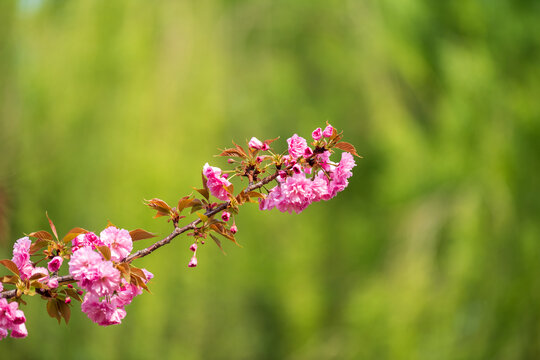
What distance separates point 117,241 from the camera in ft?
2.91

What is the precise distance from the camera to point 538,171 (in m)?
4.57

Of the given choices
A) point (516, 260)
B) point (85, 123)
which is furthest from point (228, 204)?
point (516, 260)

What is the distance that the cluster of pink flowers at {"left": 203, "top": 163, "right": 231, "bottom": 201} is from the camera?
0.92 m

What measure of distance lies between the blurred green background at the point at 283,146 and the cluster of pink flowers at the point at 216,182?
2.08 m

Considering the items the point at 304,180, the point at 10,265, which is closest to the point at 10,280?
the point at 10,265

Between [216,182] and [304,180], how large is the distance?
121 millimetres

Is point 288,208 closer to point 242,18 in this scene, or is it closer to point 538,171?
point 538,171

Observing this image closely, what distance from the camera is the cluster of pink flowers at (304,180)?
899 mm

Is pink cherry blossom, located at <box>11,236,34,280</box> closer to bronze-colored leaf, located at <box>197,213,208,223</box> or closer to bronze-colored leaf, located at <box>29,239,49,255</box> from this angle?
bronze-colored leaf, located at <box>29,239,49,255</box>

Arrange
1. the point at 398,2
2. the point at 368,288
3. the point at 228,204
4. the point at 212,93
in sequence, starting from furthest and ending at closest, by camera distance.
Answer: the point at 398,2 → the point at 368,288 → the point at 212,93 → the point at 228,204

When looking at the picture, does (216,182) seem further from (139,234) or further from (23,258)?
(23,258)

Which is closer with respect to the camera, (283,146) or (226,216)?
(226,216)

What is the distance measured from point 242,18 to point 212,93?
1.32 metres

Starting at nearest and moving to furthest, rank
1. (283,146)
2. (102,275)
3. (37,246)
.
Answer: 1. (102,275)
2. (37,246)
3. (283,146)
